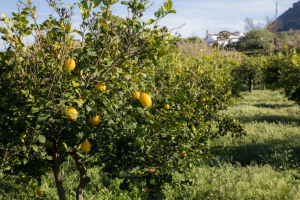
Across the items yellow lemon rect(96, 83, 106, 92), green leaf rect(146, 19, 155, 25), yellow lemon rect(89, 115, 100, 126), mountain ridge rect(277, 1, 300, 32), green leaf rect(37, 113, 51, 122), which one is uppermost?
mountain ridge rect(277, 1, 300, 32)

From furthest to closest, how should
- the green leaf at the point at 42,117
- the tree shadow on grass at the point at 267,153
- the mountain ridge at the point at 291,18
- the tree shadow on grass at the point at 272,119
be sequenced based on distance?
the mountain ridge at the point at 291,18 → the tree shadow on grass at the point at 272,119 → the tree shadow on grass at the point at 267,153 → the green leaf at the point at 42,117

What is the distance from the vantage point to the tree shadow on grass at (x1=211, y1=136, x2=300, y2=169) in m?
4.07

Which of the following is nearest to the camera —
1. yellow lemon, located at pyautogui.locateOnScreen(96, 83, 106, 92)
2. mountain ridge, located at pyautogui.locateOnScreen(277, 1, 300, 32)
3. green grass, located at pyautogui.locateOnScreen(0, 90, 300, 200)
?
yellow lemon, located at pyautogui.locateOnScreen(96, 83, 106, 92)

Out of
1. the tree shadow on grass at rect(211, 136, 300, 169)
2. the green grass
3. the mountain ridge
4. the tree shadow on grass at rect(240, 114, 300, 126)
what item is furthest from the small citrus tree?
the mountain ridge

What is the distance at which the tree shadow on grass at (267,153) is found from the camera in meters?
4.07

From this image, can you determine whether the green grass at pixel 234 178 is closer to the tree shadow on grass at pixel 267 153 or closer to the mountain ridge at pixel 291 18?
the tree shadow on grass at pixel 267 153

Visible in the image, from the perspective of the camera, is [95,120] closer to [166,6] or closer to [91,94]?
[91,94]

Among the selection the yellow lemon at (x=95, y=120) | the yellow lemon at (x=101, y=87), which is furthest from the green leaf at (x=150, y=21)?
the yellow lemon at (x=95, y=120)

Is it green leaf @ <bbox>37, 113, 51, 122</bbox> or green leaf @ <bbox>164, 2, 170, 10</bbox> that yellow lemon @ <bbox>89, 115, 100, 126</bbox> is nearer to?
green leaf @ <bbox>37, 113, 51, 122</bbox>

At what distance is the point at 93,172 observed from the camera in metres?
3.47

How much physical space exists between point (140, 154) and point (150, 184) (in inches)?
8.1

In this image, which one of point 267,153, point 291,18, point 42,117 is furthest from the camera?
point 291,18

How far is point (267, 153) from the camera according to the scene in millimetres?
4480

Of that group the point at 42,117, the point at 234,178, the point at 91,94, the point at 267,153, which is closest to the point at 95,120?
the point at 91,94
